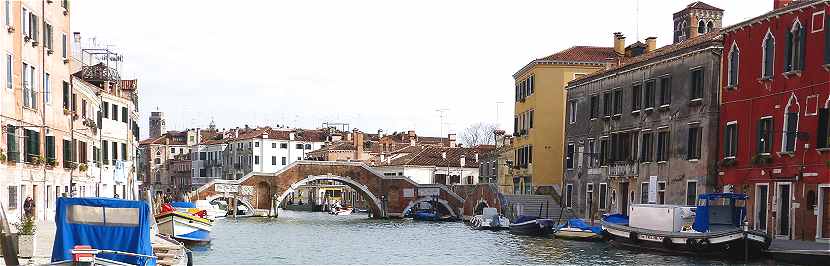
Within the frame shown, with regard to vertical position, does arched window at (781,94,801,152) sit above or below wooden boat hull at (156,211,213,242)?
above

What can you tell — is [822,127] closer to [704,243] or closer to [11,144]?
[704,243]

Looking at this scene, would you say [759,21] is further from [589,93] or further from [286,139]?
[286,139]

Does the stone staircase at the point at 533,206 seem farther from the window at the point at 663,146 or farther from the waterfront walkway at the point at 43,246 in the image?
the waterfront walkway at the point at 43,246

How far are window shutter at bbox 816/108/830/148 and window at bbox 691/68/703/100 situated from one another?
610 centimetres

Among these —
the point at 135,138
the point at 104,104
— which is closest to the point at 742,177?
the point at 104,104

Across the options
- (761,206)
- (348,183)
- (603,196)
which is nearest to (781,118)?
(761,206)

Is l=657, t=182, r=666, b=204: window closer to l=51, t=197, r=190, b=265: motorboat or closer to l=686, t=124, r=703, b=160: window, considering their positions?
l=686, t=124, r=703, b=160: window

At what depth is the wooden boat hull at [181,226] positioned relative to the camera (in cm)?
2797

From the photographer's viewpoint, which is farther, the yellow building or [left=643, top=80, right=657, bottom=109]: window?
the yellow building

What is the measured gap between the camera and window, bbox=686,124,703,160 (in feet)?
95.3

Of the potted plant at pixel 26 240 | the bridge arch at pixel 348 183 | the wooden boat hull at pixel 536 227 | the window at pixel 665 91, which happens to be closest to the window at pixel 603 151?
the wooden boat hull at pixel 536 227

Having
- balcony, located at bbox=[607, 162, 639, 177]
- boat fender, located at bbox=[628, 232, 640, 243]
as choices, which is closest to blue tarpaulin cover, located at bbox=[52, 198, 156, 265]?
boat fender, located at bbox=[628, 232, 640, 243]

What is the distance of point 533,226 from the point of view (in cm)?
3519

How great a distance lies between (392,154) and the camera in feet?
243
